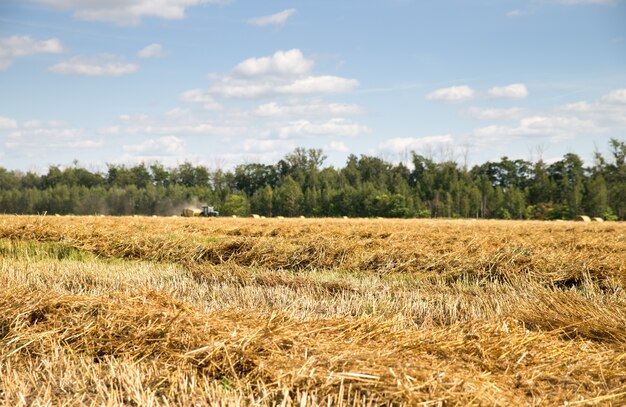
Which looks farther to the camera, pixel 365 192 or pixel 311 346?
pixel 365 192

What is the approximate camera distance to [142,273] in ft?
34.6

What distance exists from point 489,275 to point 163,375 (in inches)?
294

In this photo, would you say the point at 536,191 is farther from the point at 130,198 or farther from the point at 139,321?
the point at 139,321

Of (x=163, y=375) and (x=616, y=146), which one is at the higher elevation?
(x=616, y=146)

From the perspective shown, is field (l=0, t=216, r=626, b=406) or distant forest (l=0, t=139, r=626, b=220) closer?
field (l=0, t=216, r=626, b=406)

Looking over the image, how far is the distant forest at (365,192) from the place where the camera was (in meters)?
67.2

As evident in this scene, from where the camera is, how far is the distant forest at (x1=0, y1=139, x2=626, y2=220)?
6725 cm

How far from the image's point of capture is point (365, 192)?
74500 millimetres

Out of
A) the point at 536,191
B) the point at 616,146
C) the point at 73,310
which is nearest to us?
the point at 73,310

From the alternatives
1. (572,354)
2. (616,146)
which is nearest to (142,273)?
(572,354)

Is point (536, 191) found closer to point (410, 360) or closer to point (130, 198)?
point (130, 198)

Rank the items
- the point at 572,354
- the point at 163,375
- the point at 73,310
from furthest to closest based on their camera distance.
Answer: the point at 73,310, the point at 572,354, the point at 163,375

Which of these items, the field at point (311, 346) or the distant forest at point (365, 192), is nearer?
the field at point (311, 346)

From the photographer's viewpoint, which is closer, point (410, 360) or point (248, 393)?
point (248, 393)
